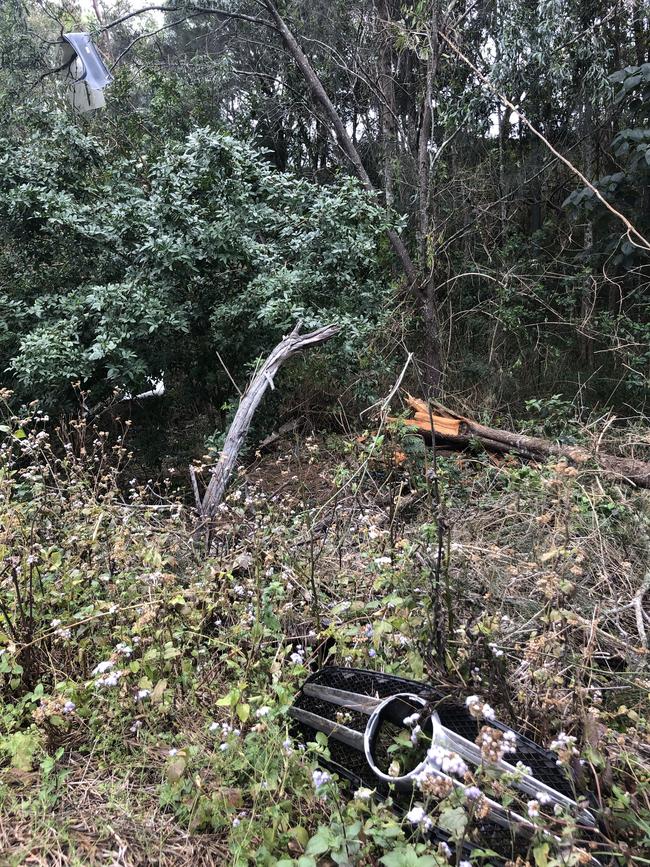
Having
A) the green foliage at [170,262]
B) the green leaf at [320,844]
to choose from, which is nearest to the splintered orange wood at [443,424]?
the green foliage at [170,262]

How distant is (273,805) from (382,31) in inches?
335

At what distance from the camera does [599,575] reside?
2.70m

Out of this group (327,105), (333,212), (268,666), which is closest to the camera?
(268,666)

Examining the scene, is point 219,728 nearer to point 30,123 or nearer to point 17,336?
point 17,336

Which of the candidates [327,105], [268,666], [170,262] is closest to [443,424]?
[170,262]

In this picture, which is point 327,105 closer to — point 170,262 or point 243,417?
point 170,262

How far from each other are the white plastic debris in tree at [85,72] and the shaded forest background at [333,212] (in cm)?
46

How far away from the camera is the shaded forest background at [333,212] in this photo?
476cm

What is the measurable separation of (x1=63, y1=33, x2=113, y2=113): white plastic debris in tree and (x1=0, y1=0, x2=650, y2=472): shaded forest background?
0.46 m

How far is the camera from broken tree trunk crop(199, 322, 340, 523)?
11.2 feet

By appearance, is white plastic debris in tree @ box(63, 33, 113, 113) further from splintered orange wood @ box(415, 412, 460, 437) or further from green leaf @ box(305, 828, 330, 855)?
green leaf @ box(305, 828, 330, 855)

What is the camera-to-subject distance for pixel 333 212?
493 centimetres

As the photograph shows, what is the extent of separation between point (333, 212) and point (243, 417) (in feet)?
7.21

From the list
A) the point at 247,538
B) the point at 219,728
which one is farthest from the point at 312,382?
the point at 219,728
